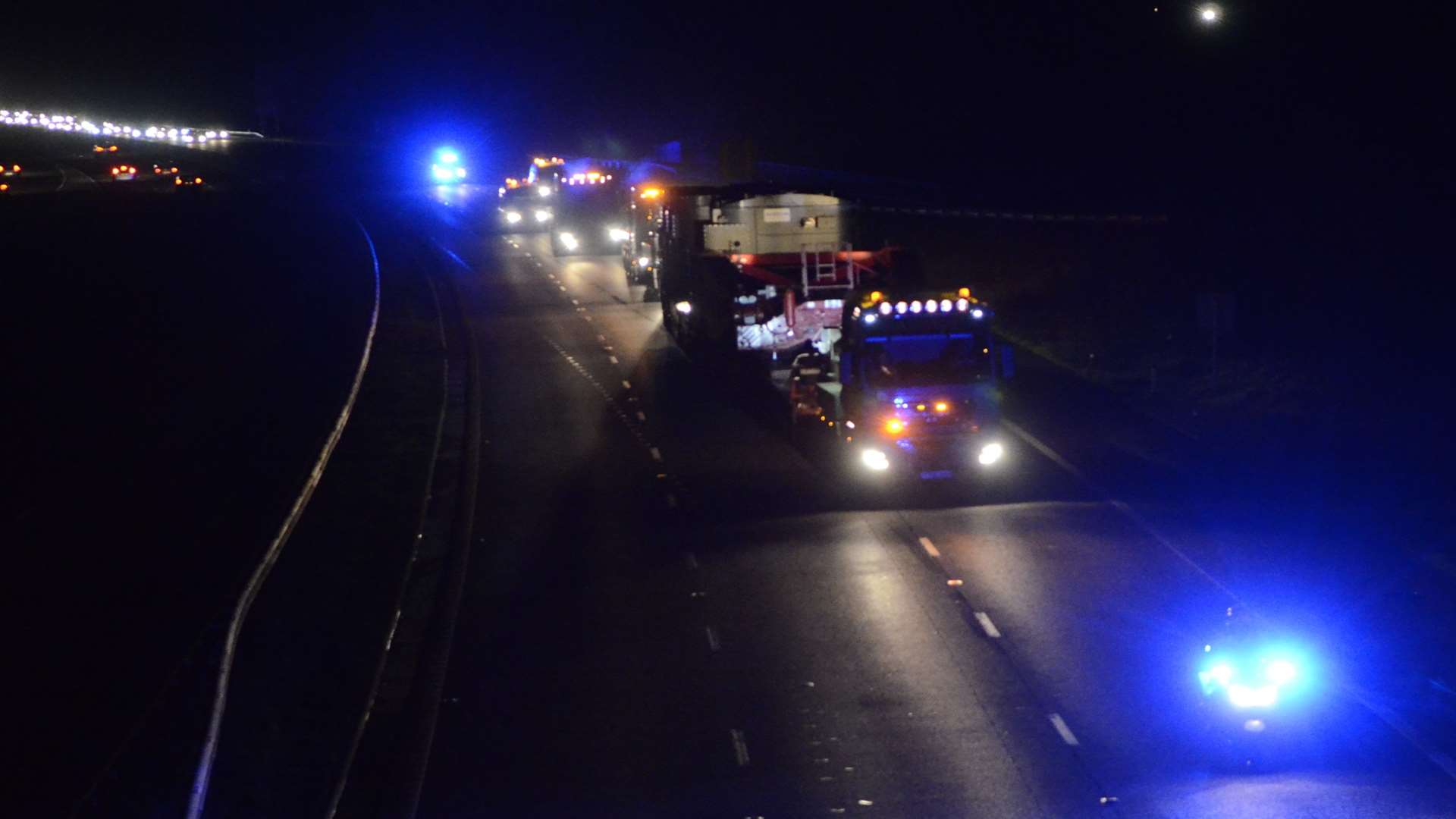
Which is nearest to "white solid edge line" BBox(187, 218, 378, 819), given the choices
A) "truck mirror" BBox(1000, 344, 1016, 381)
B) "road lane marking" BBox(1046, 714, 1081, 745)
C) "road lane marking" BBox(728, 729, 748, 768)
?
"road lane marking" BBox(728, 729, 748, 768)

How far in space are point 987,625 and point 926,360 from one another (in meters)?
7.50

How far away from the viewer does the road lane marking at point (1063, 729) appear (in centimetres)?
1338

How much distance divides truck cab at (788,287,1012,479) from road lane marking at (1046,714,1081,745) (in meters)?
9.55

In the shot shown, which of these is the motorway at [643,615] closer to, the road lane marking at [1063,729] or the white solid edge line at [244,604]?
the road lane marking at [1063,729]

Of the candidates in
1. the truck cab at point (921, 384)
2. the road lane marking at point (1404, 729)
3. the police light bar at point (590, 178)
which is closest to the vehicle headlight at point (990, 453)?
the truck cab at point (921, 384)

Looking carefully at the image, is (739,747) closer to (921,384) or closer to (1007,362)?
(921,384)

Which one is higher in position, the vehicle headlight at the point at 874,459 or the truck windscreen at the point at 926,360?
the truck windscreen at the point at 926,360

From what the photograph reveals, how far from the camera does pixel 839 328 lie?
2841cm

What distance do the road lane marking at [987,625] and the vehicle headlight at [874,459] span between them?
243 inches

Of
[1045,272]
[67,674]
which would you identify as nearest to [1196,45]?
[1045,272]

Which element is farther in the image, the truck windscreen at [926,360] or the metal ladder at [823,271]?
the metal ladder at [823,271]

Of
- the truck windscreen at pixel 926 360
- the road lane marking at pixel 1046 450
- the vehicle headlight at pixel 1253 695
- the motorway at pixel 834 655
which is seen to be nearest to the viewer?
the motorway at pixel 834 655

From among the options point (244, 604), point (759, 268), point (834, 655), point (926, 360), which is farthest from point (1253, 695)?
point (759, 268)

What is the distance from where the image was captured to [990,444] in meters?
23.5
